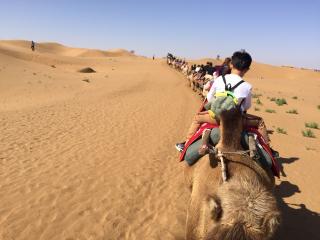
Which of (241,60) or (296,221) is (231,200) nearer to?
(241,60)

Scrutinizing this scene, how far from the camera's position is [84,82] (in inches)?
1218

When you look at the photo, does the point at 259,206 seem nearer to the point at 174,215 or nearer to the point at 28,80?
the point at 174,215

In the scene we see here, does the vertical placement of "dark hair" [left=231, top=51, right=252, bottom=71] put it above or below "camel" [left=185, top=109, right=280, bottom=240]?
above

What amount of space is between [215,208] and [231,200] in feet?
0.58

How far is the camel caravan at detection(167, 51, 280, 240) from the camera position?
10.2ft

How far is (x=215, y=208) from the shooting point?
122 inches

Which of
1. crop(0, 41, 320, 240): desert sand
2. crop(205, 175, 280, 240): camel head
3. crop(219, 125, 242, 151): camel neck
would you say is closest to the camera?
crop(205, 175, 280, 240): camel head

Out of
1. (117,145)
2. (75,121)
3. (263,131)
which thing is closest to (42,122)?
(75,121)

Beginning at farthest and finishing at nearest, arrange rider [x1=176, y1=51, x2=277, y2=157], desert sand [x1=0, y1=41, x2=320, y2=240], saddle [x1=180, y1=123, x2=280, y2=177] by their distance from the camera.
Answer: desert sand [x1=0, y1=41, x2=320, y2=240], rider [x1=176, y1=51, x2=277, y2=157], saddle [x1=180, y1=123, x2=280, y2=177]

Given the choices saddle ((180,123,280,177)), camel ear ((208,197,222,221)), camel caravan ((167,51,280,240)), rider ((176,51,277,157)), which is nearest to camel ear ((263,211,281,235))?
camel caravan ((167,51,280,240))

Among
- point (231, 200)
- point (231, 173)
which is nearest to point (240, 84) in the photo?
point (231, 173)

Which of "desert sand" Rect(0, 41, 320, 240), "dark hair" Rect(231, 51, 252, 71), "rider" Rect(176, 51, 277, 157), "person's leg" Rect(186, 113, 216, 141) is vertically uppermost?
"dark hair" Rect(231, 51, 252, 71)

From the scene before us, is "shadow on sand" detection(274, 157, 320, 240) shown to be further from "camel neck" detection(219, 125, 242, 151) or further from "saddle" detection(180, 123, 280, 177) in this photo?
"camel neck" detection(219, 125, 242, 151)

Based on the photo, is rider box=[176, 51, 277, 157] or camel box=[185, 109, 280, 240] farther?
rider box=[176, 51, 277, 157]
